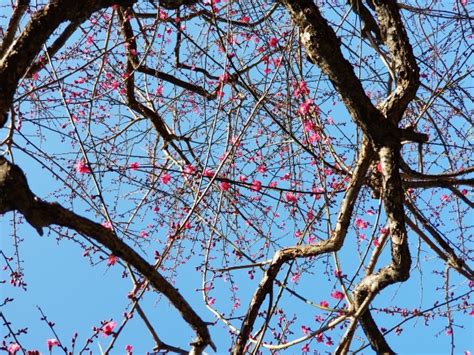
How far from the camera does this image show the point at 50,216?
1.57 meters

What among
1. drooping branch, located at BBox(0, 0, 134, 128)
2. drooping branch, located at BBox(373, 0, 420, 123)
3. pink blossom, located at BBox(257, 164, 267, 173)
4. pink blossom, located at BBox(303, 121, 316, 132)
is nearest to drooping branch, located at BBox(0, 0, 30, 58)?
drooping branch, located at BBox(0, 0, 134, 128)

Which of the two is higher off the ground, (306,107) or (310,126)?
(310,126)

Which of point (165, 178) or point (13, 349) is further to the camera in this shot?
point (165, 178)

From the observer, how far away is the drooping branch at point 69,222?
60.8 inches

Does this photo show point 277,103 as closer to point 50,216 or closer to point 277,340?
point 277,340

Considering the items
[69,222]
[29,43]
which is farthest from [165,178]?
[69,222]

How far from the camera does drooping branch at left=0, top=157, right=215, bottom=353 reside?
1.54 m

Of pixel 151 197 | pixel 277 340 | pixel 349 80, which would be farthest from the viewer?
pixel 151 197

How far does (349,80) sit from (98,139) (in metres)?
1.87

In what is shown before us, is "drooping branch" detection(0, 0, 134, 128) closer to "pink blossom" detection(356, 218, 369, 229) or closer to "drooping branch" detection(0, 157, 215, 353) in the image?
"drooping branch" detection(0, 157, 215, 353)

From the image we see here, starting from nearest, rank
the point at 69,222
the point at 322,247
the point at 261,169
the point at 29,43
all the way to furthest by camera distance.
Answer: the point at 69,222 < the point at 29,43 < the point at 322,247 < the point at 261,169

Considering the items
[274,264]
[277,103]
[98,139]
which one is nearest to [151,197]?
[98,139]

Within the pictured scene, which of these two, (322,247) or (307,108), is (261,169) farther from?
(322,247)

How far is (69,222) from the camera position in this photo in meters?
1.57
